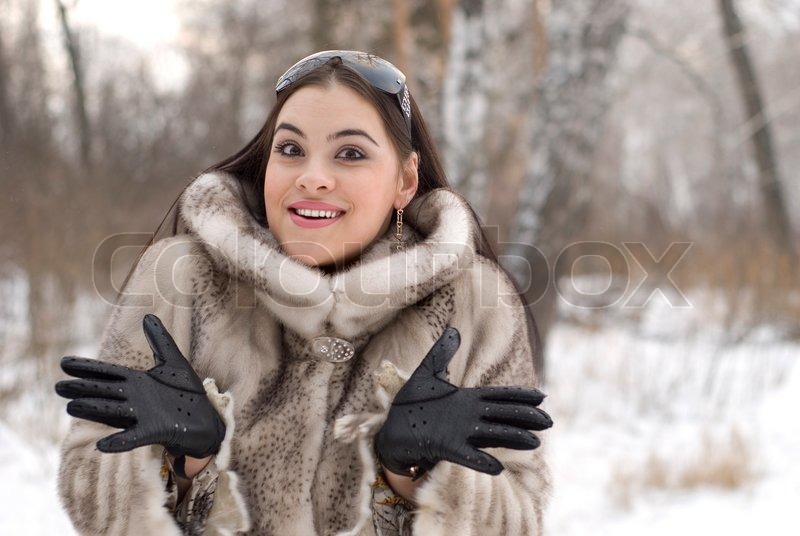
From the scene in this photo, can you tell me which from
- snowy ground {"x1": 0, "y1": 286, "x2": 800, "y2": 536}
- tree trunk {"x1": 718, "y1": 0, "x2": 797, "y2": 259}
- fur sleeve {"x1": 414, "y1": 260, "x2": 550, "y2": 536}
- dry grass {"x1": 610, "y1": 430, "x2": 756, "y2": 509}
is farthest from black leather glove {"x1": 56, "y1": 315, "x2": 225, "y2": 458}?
tree trunk {"x1": 718, "y1": 0, "x2": 797, "y2": 259}

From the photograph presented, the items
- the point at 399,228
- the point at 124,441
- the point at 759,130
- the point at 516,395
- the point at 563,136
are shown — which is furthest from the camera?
the point at 759,130

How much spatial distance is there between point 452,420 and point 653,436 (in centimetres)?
391

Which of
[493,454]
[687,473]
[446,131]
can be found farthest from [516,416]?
[446,131]

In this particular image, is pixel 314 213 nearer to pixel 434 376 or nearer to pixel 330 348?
pixel 330 348

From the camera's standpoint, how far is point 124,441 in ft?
4.58

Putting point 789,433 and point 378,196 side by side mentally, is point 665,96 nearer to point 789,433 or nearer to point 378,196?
point 789,433

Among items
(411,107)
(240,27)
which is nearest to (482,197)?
(411,107)

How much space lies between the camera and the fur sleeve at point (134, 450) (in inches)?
62.3

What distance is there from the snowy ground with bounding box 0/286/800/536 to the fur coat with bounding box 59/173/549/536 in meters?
0.44

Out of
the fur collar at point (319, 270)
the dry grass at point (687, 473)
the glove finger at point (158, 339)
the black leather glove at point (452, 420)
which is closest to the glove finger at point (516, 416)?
the black leather glove at point (452, 420)

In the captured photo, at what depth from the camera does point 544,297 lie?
473 cm

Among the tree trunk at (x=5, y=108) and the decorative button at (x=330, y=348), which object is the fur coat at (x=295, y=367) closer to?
the decorative button at (x=330, y=348)

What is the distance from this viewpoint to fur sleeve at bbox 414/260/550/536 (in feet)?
5.28

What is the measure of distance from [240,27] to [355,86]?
13441 mm
